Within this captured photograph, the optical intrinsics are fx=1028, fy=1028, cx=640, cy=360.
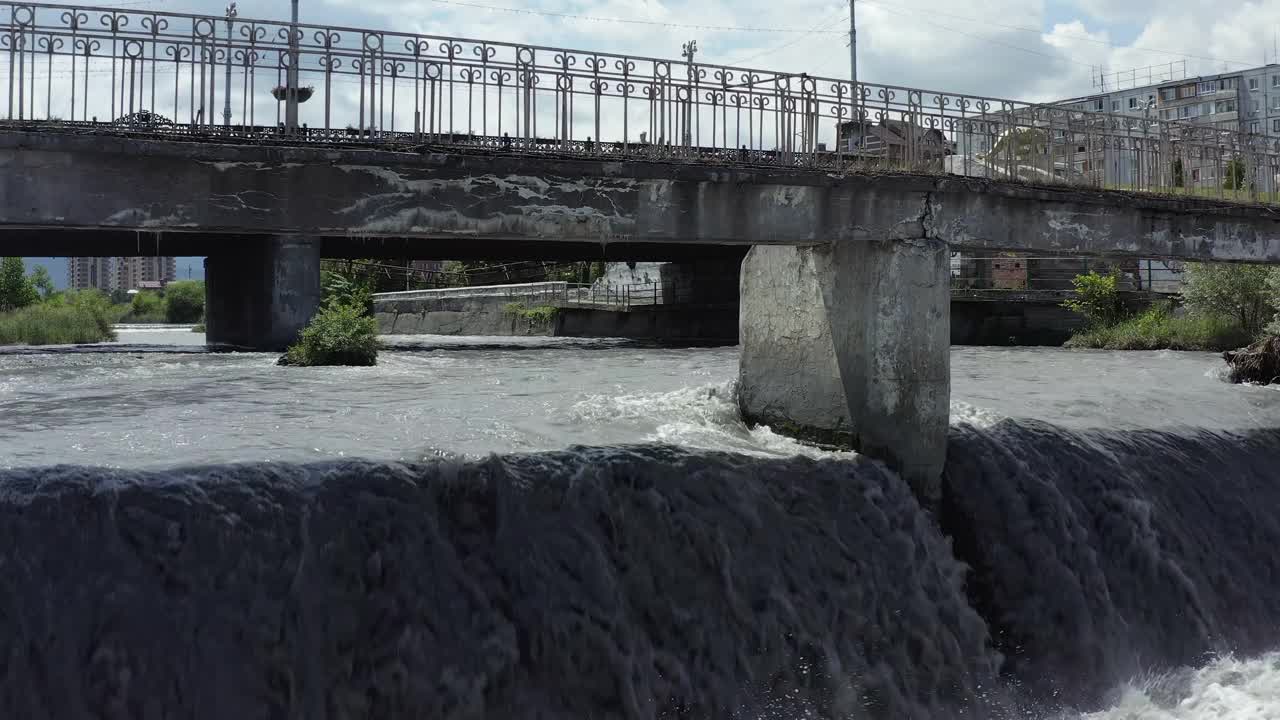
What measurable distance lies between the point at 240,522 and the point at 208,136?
12.6 ft

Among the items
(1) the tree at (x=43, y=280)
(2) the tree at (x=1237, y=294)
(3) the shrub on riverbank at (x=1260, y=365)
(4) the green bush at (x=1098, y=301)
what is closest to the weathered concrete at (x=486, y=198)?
(3) the shrub on riverbank at (x=1260, y=365)

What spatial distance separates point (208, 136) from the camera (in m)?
9.07

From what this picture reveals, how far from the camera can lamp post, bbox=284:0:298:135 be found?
9434 millimetres

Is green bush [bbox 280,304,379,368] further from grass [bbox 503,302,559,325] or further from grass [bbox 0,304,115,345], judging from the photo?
grass [bbox 503,302,559,325]

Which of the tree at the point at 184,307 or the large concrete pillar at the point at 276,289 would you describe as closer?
the large concrete pillar at the point at 276,289

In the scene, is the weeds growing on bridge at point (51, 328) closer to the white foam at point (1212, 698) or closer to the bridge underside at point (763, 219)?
the bridge underside at point (763, 219)

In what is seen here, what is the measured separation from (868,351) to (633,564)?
3.98 meters

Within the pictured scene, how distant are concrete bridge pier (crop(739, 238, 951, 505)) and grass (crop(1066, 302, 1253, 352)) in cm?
2223

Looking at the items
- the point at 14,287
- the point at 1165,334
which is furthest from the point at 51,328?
the point at 14,287

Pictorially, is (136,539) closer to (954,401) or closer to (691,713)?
(691,713)

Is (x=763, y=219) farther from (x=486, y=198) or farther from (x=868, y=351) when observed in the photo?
(x=486, y=198)

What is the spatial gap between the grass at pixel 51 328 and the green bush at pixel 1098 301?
3475cm

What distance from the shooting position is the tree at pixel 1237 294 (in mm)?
29781

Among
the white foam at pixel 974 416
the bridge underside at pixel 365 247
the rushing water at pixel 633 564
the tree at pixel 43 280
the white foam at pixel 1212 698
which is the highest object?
the tree at pixel 43 280
